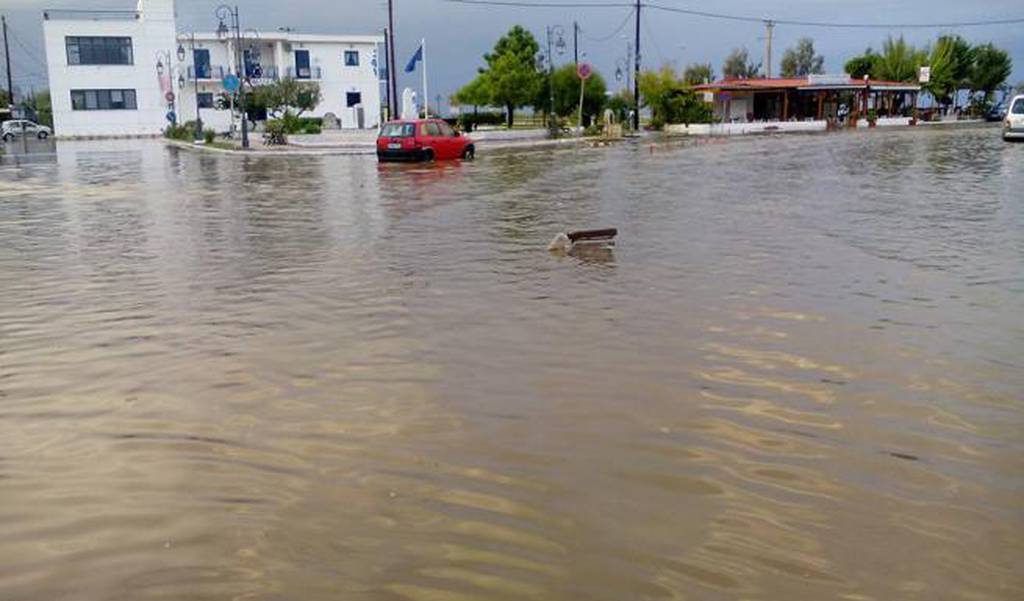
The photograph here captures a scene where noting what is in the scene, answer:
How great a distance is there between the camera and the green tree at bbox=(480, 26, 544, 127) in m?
58.8

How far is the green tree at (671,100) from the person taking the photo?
207ft

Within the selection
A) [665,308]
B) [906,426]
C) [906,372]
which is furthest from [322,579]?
[665,308]

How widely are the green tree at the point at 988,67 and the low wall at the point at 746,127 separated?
127ft

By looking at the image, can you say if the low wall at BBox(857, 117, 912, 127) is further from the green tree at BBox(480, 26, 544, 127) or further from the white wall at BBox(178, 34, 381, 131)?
the white wall at BBox(178, 34, 381, 131)

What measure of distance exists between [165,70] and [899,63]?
67.3 metres

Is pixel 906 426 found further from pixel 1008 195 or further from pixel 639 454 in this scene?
pixel 1008 195

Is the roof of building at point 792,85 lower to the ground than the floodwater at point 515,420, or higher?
higher

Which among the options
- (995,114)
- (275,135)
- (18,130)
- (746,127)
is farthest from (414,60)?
(995,114)

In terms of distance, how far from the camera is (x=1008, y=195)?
1872 cm

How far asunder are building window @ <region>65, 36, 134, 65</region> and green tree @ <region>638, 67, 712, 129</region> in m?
41.3

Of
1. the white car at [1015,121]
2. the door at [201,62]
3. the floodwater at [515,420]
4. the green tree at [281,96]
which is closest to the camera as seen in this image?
the floodwater at [515,420]

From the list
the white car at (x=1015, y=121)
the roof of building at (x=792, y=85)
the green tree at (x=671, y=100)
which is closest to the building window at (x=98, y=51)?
the green tree at (x=671, y=100)

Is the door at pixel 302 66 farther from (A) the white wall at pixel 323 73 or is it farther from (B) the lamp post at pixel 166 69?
(B) the lamp post at pixel 166 69

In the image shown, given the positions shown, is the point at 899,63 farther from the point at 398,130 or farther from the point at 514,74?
the point at 398,130
